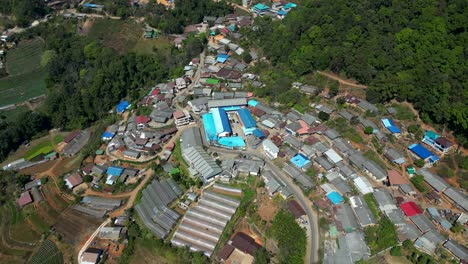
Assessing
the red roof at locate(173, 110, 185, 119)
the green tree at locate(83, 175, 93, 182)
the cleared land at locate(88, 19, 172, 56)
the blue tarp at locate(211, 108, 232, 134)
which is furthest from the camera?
the cleared land at locate(88, 19, 172, 56)

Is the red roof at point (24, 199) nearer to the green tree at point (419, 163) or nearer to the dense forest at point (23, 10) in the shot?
the green tree at point (419, 163)

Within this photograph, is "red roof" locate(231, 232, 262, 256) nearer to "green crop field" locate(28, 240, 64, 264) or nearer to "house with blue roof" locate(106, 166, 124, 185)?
"house with blue roof" locate(106, 166, 124, 185)

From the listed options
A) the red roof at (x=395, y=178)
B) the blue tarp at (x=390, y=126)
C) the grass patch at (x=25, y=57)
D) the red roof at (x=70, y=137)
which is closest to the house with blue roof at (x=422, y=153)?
the blue tarp at (x=390, y=126)

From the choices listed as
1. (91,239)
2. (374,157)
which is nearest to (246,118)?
(374,157)

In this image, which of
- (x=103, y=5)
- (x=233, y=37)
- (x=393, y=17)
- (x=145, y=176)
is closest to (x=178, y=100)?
(x=145, y=176)

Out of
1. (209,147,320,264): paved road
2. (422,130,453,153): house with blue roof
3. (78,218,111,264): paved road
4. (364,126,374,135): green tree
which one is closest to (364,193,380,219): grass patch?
(209,147,320,264): paved road

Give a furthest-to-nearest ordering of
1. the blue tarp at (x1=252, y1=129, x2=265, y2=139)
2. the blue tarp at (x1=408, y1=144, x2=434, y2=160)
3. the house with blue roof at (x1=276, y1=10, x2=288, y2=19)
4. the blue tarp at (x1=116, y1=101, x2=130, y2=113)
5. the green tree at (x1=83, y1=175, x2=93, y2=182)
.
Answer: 1. the house with blue roof at (x1=276, y1=10, x2=288, y2=19)
2. the blue tarp at (x1=116, y1=101, x2=130, y2=113)
3. the blue tarp at (x1=252, y1=129, x2=265, y2=139)
4. the green tree at (x1=83, y1=175, x2=93, y2=182)
5. the blue tarp at (x1=408, y1=144, x2=434, y2=160)
